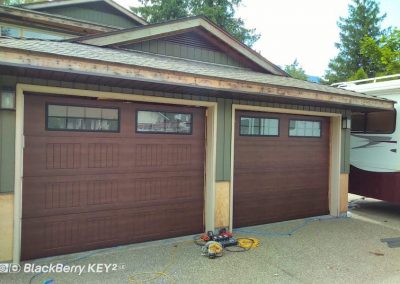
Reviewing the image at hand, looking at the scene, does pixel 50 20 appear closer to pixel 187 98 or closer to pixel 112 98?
pixel 112 98

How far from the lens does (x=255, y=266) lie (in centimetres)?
450

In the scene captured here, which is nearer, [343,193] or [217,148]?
[217,148]

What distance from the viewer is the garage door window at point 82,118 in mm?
4586

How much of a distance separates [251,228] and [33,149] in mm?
4175

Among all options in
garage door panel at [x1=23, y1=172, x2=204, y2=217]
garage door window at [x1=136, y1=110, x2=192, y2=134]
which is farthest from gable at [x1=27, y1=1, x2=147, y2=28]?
garage door panel at [x1=23, y1=172, x2=204, y2=217]

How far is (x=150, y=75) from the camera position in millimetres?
4273

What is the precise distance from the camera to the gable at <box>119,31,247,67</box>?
641cm

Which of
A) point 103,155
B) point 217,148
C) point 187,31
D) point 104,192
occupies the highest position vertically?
point 187,31

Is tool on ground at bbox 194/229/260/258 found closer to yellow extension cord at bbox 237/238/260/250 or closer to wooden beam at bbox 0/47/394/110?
yellow extension cord at bbox 237/238/260/250

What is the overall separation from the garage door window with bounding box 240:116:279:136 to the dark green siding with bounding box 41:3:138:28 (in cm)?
668

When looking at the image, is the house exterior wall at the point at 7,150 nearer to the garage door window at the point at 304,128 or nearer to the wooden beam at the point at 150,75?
the wooden beam at the point at 150,75

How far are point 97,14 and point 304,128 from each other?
762 cm

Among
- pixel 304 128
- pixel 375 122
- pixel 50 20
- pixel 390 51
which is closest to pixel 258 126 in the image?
pixel 304 128

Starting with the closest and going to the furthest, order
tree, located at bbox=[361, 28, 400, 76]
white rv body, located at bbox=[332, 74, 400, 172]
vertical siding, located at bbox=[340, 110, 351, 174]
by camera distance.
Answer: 1. white rv body, located at bbox=[332, 74, 400, 172]
2. vertical siding, located at bbox=[340, 110, 351, 174]
3. tree, located at bbox=[361, 28, 400, 76]
